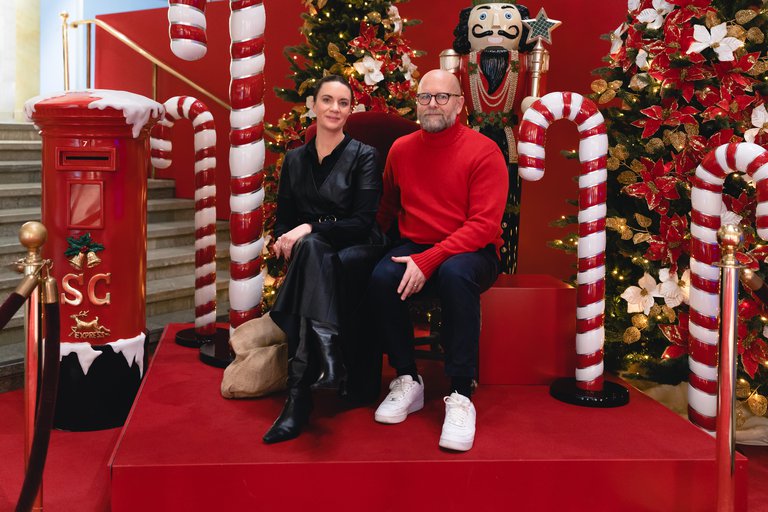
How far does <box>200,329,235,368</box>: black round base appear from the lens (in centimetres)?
333

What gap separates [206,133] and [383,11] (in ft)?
4.69

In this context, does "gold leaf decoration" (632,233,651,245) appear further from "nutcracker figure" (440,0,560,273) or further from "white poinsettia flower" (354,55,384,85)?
"white poinsettia flower" (354,55,384,85)

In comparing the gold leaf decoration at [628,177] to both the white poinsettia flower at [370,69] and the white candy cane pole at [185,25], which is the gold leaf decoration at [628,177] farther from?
the white candy cane pole at [185,25]

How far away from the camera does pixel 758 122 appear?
3031mm

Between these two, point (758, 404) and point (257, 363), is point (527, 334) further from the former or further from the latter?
point (257, 363)

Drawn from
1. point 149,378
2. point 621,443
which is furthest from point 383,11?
point 621,443

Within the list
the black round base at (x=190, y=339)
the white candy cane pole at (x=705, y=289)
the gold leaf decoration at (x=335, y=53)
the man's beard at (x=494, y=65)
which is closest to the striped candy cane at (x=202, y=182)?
the black round base at (x=190, y=339)

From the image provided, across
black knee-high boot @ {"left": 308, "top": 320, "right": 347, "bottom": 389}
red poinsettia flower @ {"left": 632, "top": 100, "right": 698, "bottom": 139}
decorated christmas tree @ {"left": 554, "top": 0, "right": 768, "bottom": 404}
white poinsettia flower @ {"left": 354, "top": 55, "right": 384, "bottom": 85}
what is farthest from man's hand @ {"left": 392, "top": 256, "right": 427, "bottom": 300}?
white poinsettia flower @ {"left": 354, "top": 55, "right": 384, "bottom": 85}

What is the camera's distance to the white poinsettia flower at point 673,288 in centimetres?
320

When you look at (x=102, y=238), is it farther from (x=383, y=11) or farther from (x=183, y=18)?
(x=383, y=11)

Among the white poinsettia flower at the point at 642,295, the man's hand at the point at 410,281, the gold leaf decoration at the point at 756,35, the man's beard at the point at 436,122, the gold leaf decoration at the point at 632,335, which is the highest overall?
the gold leaf decoration at the point at 756,35

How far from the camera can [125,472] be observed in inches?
86.4

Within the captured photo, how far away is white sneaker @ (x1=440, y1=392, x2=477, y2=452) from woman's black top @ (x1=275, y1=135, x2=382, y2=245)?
799mm

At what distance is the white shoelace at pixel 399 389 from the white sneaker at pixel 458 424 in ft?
0.61
